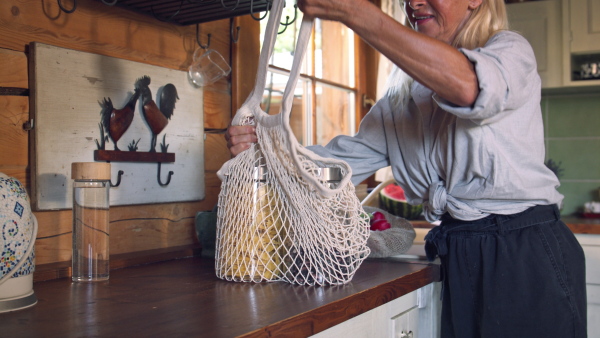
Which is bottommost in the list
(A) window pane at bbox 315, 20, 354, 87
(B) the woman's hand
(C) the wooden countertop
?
(C) the wooden countertop

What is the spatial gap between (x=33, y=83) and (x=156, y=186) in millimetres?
379

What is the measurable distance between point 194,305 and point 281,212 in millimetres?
245

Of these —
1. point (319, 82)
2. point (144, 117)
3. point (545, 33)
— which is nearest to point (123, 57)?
point (144, 117)

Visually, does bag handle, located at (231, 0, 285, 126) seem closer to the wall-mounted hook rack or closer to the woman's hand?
the woman's hand

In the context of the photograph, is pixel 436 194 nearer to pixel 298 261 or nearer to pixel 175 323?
pixel 298 261

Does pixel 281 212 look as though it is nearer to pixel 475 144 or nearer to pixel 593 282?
pixel 475 144

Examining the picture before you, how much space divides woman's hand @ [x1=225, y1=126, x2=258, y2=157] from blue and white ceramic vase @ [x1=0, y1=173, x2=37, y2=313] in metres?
0.38

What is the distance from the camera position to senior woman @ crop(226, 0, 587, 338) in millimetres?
1127

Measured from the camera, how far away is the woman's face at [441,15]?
48.3 inches

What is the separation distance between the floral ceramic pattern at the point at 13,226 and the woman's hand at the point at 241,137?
15.1 inches

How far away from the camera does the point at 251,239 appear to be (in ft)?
3.53

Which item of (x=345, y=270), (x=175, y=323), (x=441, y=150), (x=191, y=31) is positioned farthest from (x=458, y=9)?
(x=175, y=323)

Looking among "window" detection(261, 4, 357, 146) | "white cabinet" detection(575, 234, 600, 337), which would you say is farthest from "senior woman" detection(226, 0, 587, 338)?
"white cabinet" detection(575, 234, 600, 337)

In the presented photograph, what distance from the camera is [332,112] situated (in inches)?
108
